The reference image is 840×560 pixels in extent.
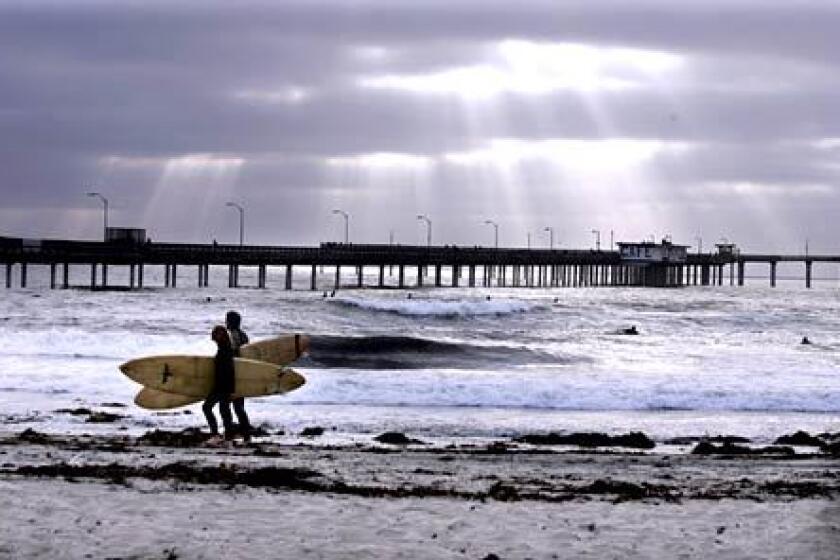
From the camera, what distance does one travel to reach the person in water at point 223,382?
1667 centimetres

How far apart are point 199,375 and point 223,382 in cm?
186

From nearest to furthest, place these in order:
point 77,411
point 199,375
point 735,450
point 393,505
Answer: point 393,505 → point 735,450 → point 199,375 → point 77,411

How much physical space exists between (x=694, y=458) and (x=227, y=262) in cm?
9603

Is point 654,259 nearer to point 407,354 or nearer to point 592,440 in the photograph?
point 407,354

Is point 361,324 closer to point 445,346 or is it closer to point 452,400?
point 445,346

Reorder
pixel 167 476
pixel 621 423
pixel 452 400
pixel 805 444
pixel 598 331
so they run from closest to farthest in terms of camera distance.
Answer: pixel 167 476
pixel 805 444
pixel 621 423
pixel 452 400
pixel 598 331

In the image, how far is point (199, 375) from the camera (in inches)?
734

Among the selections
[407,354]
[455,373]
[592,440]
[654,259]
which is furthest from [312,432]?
[654,259]

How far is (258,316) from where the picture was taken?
63719 mm

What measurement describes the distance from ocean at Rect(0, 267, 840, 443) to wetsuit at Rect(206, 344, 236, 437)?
9.63ft

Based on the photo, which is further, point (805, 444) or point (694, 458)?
point (805, 444)

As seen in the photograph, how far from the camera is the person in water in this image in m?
16.7

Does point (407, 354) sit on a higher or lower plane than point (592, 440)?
lower

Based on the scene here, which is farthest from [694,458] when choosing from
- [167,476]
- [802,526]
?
[167,476]
